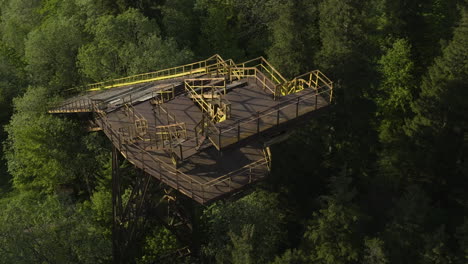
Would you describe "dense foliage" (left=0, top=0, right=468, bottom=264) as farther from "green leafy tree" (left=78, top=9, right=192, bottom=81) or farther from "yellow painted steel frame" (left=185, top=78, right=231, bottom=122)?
"yellow painted steel frame" (left=185, top=78, right=231, bottom=122)

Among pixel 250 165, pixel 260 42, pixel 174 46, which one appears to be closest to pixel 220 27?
pixel 260 42

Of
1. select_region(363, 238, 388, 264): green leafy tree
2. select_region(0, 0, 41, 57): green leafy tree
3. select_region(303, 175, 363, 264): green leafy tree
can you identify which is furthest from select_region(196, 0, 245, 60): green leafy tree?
select_region(363, 238, 388, 264): green leafy tree

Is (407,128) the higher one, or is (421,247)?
(407,128)

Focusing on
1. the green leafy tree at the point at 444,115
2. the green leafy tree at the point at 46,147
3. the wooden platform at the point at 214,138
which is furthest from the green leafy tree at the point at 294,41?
the green leafy tree at the point at 46,147

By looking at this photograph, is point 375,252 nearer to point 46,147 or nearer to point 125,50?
point 46,147

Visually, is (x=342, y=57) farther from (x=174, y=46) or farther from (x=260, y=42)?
(x=260, y=42)

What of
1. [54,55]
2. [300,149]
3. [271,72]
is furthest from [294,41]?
[54,55]

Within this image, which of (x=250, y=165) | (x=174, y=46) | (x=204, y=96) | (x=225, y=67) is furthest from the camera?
(x=174, y=46)
